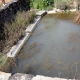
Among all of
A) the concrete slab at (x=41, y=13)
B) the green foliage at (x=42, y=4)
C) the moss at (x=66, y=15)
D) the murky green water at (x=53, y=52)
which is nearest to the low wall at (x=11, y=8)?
the green foliage at (x=42, y=4)

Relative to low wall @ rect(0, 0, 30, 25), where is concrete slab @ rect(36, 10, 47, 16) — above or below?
below

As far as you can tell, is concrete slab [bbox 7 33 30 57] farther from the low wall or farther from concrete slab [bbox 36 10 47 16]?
concrete slab [bbox 36 10 47 16]

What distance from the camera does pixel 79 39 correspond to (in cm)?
715

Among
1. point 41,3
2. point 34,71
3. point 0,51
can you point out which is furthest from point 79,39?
point 41,3

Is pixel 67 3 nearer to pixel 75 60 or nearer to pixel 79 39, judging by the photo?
pixel 79 39

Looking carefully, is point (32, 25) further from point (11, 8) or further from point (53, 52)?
point (53, 52)

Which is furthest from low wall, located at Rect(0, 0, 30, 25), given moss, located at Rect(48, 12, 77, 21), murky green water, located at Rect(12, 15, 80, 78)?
moss, located at Rect(48, 12, 77, 21)

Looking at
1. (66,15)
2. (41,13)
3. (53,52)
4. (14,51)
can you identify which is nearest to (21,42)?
(14,51)

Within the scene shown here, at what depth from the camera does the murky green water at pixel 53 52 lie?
5535 mm

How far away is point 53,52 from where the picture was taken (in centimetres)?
648

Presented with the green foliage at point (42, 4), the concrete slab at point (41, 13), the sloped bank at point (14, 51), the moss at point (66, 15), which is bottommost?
the sloped bank at point (14, 51)

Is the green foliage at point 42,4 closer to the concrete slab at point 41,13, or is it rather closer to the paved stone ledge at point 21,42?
the concrete slab at point 41,13

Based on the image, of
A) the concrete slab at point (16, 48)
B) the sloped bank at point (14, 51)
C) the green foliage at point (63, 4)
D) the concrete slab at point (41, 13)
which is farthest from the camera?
the green foliage at point (63, 4)

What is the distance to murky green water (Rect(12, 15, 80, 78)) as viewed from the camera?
553 centimetres
